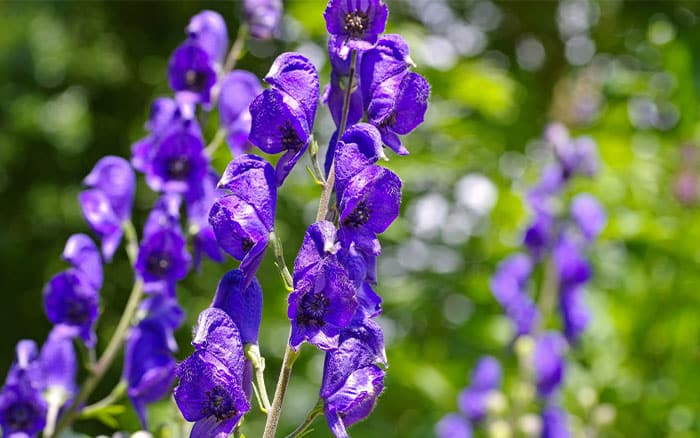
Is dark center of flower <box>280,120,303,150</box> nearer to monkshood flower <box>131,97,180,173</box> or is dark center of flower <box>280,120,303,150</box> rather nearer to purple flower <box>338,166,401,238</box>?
purple flower <box>338,166,401,238</box>

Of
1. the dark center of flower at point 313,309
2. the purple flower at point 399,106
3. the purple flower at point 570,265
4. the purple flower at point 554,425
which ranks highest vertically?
the purple flower at point 399,106

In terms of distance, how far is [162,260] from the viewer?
4.64 feet

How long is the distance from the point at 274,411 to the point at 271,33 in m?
0.93

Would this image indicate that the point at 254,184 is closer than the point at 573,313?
Yes

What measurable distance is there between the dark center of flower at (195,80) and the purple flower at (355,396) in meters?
A: 0.66

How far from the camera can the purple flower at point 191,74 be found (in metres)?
1.47

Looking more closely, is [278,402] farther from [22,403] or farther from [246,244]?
[22,403]

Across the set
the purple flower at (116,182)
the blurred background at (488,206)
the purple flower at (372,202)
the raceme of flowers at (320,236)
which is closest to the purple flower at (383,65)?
the raceme of flowers at (320,236)

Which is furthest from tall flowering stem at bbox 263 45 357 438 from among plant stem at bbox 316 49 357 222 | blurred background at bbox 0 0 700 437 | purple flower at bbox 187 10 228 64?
blurred background at bbox 0 0 700 437

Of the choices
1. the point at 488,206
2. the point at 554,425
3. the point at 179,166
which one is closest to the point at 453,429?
the point at 554,425

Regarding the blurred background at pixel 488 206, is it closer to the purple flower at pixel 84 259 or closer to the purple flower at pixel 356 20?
the purple flower at pixel 84 259

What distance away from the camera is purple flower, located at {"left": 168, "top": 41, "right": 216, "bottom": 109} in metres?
1.47

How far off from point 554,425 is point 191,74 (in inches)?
53.6

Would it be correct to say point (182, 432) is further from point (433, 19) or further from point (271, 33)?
point (433, 19)
